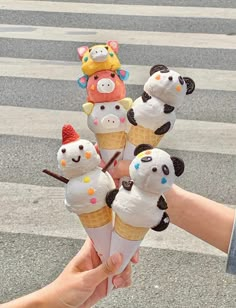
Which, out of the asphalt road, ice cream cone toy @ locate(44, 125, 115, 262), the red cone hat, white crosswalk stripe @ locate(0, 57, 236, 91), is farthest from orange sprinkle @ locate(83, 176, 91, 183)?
white crosswalk stripe @ locate(0, 57, 236, 91)

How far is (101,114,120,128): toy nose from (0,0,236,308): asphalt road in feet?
4.63

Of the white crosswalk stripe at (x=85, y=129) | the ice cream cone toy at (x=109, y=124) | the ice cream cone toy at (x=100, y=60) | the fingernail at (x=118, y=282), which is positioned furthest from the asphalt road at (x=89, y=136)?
the ice cream cone toy at (x=100, y=60)

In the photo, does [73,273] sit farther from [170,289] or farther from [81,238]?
[81,238]

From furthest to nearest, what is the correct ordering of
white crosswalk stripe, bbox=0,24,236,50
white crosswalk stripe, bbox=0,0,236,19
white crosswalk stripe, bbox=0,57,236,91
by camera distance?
white crosswalk stripe, bbox=0,0,236,19 < white crosswalk stripe, bbox=0,24,236,50 < white crosswalk stripe, bbox=0,57,236,91

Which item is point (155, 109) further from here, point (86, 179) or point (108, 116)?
point (86, 179)

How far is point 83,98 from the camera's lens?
510 cm

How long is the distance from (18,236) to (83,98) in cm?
189

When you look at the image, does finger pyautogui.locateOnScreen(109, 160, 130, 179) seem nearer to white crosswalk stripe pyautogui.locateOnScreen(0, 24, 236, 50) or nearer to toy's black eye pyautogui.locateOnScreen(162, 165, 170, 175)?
toy's black eye pyautogui.locateOnScreen(162, 165, 170, 175)

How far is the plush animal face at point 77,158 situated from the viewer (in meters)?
1.62

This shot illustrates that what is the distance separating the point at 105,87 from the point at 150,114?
0.18 metres

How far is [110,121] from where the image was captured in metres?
1.86

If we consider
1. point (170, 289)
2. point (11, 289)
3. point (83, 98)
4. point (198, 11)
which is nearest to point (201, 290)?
point (170, 289)

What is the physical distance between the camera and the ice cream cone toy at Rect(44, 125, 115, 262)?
1618 mm

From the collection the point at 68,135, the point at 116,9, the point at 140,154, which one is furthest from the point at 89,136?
the point at 116,9
